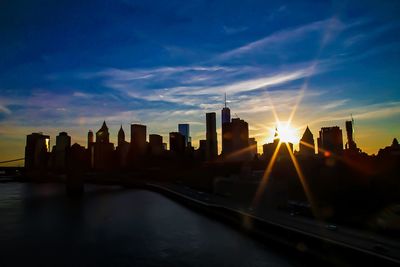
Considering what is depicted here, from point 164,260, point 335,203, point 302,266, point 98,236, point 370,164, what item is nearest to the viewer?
point 302,266

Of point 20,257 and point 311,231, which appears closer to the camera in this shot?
point 311,231

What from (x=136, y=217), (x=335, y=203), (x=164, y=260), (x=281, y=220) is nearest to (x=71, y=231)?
(x=136, y=217)

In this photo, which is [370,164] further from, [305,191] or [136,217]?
[136,217]

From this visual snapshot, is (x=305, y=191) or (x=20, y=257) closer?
(x=20, y=257)

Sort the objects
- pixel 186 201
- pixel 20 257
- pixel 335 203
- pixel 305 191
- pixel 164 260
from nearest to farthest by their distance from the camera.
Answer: pixel 164 260 < pixel 20 257 < pixel 335 203 < pixel 186 201 < pixel 305 191

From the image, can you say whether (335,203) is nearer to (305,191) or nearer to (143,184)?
(305,191)

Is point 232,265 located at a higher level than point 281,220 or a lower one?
lower

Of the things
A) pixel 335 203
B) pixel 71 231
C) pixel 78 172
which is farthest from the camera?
pixel 78 172

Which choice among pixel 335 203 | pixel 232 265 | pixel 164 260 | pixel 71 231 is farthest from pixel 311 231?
pixel 335 203

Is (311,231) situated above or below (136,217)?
above
